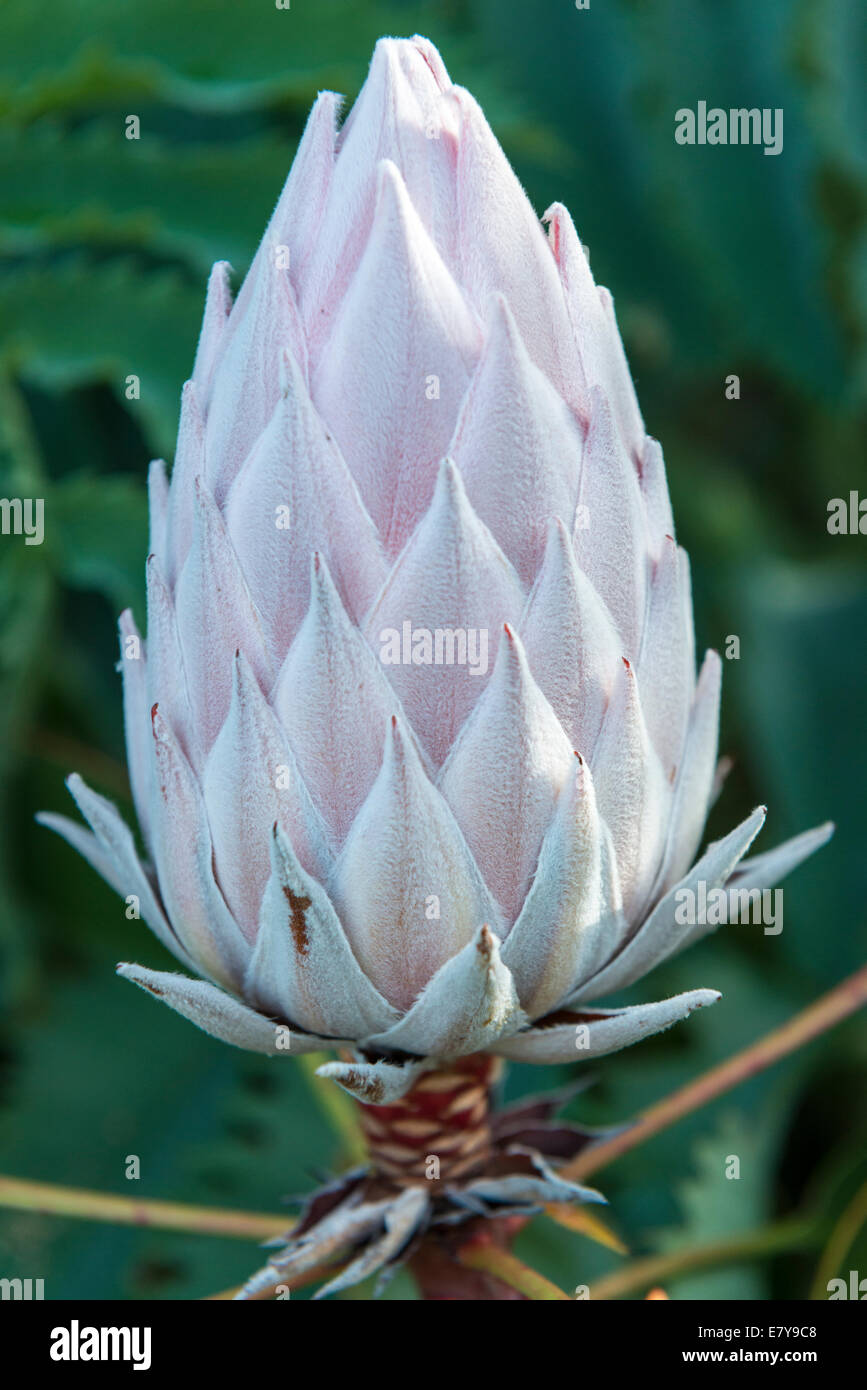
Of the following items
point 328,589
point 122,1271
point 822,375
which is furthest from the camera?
point 822,375

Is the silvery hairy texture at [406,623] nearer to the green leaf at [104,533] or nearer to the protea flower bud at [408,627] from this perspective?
the protea flower bud at [408,627]

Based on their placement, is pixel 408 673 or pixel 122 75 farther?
pixel 122 75

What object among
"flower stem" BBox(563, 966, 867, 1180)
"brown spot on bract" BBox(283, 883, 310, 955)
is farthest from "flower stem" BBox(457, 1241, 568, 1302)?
"brown spot on bract" BBox(283, 883, 310, 955)

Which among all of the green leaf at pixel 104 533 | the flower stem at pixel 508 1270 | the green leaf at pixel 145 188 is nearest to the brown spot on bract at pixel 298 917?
the flower stem at pixel 508 1270

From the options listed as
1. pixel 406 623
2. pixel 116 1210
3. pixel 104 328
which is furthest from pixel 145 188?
pixel 116 1210

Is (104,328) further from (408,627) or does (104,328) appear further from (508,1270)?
(508,1270)
